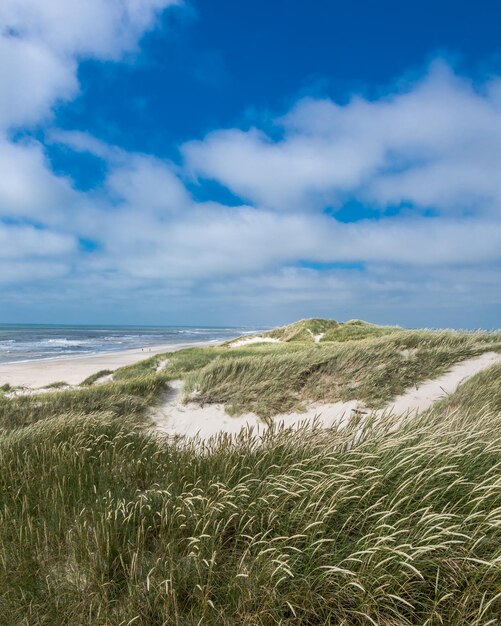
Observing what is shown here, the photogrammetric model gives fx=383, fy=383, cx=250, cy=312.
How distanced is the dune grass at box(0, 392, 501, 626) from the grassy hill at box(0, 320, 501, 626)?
0.02 meters

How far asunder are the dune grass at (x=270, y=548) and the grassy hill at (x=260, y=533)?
16 mm

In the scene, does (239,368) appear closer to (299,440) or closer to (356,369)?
(356,369)

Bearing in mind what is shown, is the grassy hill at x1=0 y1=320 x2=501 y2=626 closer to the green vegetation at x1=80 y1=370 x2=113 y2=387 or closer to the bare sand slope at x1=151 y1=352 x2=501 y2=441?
the bare sand slope at x1=151 y1=352 x2=501 y2=441

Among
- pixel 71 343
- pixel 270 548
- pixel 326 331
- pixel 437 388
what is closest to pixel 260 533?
pixel 270 548

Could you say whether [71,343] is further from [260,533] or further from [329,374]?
[260,533]

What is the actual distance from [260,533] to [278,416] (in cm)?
752

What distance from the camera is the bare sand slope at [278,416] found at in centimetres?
1012

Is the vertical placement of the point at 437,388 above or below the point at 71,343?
above

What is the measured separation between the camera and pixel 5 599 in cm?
292

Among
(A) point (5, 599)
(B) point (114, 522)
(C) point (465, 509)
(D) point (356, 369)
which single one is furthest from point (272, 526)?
(D) point (356, 369)

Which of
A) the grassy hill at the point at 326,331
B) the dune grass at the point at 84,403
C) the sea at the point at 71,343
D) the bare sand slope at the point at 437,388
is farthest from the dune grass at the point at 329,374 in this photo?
the sea at the point at 71,343

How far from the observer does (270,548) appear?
273 cm

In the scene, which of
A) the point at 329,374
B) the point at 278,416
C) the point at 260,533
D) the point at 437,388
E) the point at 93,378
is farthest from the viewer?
the point at 93,378

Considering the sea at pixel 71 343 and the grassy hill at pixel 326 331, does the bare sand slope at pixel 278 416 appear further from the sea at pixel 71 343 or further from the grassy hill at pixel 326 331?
the sea at pixel 71 343
